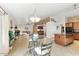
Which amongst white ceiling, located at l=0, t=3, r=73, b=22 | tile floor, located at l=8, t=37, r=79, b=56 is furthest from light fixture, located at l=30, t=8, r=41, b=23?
tile floor, located at l=8, t=37, r=79, b=56

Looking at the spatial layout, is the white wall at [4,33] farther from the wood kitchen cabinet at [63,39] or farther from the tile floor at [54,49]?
the wood kitchen cabinet at [63,39]

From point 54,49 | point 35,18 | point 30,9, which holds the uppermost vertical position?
point 30,9

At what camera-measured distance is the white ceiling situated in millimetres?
2533

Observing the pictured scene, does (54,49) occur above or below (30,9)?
below

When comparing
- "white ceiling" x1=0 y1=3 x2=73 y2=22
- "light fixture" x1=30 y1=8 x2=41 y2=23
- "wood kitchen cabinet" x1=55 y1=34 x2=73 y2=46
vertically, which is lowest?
"wood kitchen cabinet" x1=55 y1=34 x2=73 y2=46

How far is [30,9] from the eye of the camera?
2.62 metres

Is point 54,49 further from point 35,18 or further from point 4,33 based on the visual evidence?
point 4,33

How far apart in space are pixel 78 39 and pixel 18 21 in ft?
4.71

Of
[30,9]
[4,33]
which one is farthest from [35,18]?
[4,33]

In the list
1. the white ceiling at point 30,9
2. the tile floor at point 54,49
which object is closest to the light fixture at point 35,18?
the white ceiling at point 30,9

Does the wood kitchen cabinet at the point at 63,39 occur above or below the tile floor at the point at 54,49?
above

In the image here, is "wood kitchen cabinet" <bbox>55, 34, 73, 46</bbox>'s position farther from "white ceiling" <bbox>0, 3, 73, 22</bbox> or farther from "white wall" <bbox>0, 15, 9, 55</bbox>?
"white wall" <bbox>0, 15, 9, 55</bbox>

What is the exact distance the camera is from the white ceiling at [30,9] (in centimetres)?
253

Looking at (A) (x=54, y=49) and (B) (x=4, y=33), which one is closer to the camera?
(B) (x=4, y=33)
